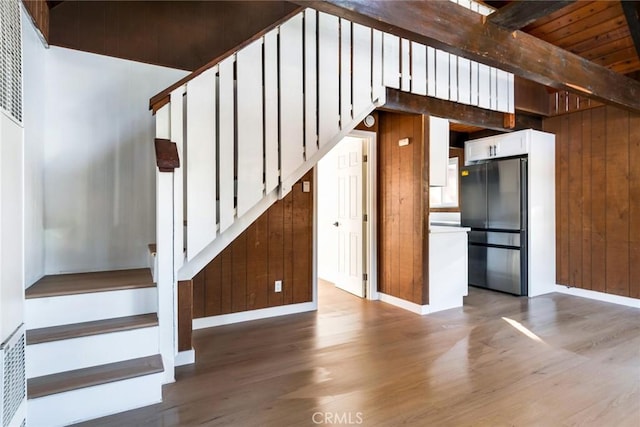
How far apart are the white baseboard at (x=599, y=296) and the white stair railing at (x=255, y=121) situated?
12.6 feet

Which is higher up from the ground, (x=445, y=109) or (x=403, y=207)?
(x=445, y=109)

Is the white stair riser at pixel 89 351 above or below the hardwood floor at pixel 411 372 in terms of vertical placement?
above

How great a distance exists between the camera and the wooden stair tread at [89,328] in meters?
1.94

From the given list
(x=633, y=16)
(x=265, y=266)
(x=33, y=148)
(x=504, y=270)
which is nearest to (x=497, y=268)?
(x=504, y=270)

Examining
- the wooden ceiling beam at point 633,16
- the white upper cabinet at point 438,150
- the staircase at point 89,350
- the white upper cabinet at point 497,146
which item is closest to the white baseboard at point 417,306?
the white upper cabinet at point 438,150

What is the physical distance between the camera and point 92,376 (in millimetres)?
1914

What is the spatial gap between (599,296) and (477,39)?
12.8ft

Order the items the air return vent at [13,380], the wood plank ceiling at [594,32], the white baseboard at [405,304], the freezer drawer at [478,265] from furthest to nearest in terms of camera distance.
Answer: the freezer drawer at [478,265]
the white baseboard at [405,304]
the wood plank ceiling at [594,32]
the air return vent at [13,380]

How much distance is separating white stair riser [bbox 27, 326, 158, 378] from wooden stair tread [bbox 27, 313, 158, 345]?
0.02 meters

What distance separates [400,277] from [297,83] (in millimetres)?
2508

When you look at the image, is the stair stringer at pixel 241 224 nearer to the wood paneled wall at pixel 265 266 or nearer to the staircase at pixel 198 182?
the staircase at pixel 198 182

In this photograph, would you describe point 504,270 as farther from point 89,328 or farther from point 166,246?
point 89,328

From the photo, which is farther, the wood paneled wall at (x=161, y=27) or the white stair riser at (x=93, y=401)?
the wood paneled wall at (x=161, y=27)

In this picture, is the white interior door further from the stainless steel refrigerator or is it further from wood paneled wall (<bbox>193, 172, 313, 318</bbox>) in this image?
the stainless steel refrigerator
